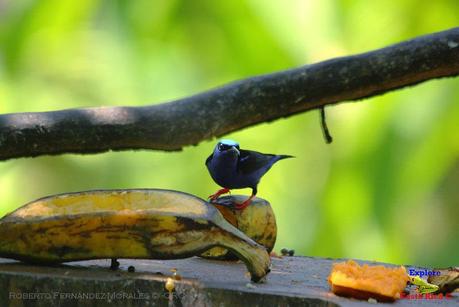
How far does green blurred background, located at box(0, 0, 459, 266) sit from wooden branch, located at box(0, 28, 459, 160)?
610cm

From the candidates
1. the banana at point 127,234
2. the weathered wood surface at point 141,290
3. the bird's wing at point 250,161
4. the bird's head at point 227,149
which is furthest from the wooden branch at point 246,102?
the bird's wing at point 250,161

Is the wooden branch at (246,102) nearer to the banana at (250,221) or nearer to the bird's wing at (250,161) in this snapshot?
the banana at (250,221)

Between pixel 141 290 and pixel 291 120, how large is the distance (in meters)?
7.24

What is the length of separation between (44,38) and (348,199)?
3.62 meters

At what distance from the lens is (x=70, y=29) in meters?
10.6

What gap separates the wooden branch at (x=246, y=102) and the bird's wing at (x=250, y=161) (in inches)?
47.6

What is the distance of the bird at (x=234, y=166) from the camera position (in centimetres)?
508

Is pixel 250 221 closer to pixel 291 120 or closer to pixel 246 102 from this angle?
pixel 246 102

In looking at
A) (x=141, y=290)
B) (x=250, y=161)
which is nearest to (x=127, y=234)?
(x=141, y=290)

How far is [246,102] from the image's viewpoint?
13.0 ft

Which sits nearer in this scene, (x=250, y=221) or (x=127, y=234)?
(x=127, y=234)

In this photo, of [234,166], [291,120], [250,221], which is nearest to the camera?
[250,221]

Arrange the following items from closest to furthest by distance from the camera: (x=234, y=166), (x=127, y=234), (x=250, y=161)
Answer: (x=127, y=234) < (x=234, y=166) < (x=250, y=161)

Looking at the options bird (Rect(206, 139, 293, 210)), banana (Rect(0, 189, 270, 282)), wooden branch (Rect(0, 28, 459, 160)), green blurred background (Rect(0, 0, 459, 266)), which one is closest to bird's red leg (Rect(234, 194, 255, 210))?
bird (Rect(206, 139, 293, 210))
